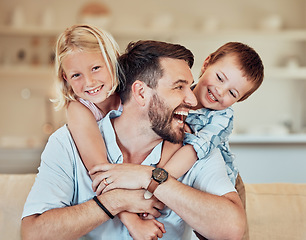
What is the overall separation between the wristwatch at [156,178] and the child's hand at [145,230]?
0.11 meters

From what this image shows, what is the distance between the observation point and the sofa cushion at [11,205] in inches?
67.7

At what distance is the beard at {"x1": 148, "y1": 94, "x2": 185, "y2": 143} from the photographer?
1620 mm

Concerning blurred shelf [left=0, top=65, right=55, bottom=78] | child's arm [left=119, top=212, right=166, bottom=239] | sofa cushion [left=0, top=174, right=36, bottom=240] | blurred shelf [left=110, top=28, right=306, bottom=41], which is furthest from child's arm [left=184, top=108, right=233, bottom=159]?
blurred shelf [left=0, top=65, right=55, bottom=78]

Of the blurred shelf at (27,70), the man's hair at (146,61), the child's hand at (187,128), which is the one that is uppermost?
the man's hair at (146,61)

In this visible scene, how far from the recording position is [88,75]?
5.36 feet

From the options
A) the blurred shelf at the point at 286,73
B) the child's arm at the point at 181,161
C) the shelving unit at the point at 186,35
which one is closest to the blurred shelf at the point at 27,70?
the shelving unit at the point at 186,35

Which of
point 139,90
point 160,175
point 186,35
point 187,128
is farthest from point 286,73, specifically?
point 160,175

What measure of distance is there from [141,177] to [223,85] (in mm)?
536

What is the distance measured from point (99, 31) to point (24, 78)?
4.11 meters

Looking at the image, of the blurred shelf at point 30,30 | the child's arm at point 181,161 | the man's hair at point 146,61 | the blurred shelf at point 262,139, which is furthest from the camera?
the blurred shelf at point 30,30

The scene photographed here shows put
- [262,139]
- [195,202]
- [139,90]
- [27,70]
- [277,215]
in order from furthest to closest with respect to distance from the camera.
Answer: [27,70] < [262,139] < [277,215] < [139,90] < [195,202]

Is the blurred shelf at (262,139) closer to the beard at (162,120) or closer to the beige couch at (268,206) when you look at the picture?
the beige couch at (268,206)

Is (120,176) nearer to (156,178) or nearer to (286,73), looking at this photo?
(156,178)

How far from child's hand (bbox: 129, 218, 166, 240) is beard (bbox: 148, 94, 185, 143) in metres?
0.32
